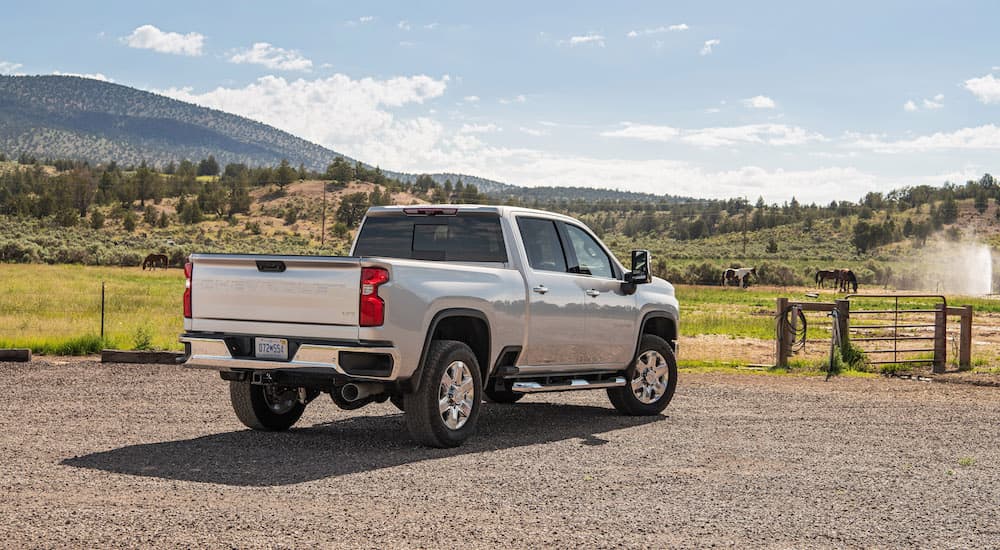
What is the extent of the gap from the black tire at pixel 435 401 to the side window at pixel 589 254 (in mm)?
2572

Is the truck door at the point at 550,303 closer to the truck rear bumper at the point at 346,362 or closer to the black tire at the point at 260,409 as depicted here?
the truck rear bumper at the point at 346,362

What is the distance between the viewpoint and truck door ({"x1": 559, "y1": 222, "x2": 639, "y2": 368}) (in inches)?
482

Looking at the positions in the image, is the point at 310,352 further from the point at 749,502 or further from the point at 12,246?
the point at 12,246

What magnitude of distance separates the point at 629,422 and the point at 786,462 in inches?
113

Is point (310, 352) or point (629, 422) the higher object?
point (310, 352)

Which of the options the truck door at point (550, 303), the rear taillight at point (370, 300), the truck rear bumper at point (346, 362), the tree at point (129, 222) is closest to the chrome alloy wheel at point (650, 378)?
the truck door at point (550, 303)

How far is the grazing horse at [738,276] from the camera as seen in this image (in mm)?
63875

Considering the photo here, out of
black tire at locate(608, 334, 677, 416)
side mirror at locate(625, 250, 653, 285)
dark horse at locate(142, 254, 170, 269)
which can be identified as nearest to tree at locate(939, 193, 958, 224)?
dark horse at locate(142, 254, 170, 269)

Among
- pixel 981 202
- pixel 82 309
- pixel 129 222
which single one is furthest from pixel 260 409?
pixel 981 202

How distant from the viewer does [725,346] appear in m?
26.8

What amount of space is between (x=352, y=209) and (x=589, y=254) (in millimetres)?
86552

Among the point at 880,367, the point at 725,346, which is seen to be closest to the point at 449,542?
the point at 880,367

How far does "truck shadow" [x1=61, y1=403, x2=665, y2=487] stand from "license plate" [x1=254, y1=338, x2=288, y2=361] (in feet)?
2.82

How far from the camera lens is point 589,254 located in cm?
1268
